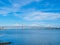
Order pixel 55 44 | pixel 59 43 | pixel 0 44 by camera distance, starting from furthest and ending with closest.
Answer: pixel 59 43 < pixel 55 44 < pixel 0 44

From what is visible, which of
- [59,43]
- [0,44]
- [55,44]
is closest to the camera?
[0,44]

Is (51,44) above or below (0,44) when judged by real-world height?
below

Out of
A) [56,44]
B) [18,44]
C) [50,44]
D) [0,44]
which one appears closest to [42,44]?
[50,44]

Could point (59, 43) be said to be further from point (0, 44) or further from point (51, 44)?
point (0, 44)

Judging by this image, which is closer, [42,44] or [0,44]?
[0,44]

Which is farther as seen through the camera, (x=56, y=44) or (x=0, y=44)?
(x=56, y=44)

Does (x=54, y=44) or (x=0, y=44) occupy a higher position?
(x=0, y=44)

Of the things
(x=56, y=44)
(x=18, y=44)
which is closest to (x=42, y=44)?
(x=56, y=44)

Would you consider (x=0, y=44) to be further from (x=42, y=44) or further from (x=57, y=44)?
(x=57, y=44)
